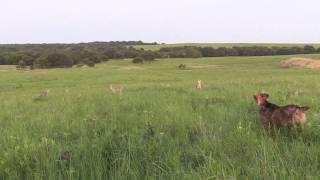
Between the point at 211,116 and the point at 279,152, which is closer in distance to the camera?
the point at 279,152

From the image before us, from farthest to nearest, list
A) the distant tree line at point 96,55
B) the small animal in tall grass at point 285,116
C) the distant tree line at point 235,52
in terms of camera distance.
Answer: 1. the distant tree line at point 235,52
2. the distant tree line at point 96,55
3. the small animal in tall grass at point 285,116

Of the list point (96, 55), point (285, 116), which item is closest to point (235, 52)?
point (96, 55)

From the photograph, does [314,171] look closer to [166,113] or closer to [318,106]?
[166,113]

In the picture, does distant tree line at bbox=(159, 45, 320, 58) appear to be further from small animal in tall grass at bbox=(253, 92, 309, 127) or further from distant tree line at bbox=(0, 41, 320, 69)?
small animal in tall grass at bbox=(253, 92, 309, 127)

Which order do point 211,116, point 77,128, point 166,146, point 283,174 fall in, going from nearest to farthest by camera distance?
1. point 283,174
2. point 166,146
3. point 77,128
4. point 211,116

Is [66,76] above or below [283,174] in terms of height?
below

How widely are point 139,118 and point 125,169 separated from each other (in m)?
2.55

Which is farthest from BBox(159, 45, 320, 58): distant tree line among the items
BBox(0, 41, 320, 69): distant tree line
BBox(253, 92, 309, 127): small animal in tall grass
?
BBox(253, 92, 309, 127): small animal in tall grass

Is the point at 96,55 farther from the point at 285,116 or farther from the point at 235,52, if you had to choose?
the point at 285,116

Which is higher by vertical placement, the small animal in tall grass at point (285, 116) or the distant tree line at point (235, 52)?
the small animal in tall grass at point (285, 116)

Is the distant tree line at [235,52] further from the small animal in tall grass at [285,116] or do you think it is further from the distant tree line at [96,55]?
the small animal in tall grass at [285,116]

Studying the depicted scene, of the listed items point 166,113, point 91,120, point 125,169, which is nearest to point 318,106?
point 166,113

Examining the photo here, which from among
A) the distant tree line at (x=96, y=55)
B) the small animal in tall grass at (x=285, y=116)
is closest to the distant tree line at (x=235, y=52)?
the distant tree line at (x=96, y=55)

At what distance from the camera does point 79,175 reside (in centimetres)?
432
